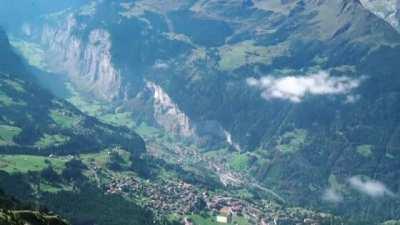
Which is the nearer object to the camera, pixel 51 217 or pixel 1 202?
pixel 51 217

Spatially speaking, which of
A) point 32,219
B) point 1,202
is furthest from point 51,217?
point 1,202

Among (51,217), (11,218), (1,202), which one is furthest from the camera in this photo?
(1,202)

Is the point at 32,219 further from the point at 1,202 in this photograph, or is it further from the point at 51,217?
the point at 1,202

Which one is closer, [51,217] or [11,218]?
[11,218]

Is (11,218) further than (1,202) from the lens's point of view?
No

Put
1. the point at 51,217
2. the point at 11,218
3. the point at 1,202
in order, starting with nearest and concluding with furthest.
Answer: the point at 11,218 → the point at 51,217 → the point at 1,202

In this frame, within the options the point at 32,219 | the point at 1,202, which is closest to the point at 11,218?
the point at 32,219

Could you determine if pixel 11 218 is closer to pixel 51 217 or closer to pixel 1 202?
pixel 51 217

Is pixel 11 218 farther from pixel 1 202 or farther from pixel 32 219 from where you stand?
pixel 1 202
